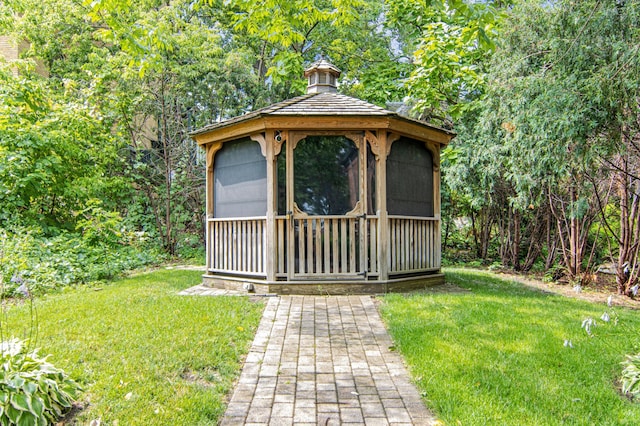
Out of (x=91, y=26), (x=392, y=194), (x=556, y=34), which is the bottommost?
(x=392, y=194)

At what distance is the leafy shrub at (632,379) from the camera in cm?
296

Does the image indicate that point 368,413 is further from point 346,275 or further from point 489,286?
point 489,286

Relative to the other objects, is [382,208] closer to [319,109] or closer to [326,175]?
[326,175]

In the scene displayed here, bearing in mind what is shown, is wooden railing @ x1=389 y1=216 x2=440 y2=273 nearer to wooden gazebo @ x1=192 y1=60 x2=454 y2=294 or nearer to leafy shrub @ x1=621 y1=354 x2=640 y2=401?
wooden gazebo @ x1=192 y1=60 x2=454 y2=294

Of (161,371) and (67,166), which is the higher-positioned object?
(67,166)

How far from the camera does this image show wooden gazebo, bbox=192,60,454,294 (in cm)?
645

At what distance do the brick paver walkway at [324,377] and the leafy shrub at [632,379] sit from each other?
1.49 meters

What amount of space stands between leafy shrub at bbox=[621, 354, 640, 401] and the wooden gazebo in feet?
11.7

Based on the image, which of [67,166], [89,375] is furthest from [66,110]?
[89,375]

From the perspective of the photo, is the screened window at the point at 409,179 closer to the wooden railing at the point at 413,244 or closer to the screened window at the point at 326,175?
the wooden railing at the point at 413,244

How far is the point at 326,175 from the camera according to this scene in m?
6.63

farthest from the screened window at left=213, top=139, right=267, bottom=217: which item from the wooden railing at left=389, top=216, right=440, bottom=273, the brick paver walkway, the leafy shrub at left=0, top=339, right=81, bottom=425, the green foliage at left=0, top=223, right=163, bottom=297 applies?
the leafy shrub at left=0, top=339, right=81, bottom=425

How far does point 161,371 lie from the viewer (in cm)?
324

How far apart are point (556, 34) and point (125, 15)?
11979 mm
